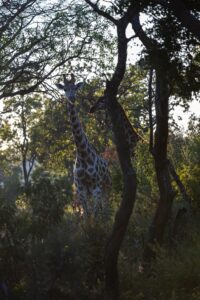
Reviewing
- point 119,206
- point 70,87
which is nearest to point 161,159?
point 119,206

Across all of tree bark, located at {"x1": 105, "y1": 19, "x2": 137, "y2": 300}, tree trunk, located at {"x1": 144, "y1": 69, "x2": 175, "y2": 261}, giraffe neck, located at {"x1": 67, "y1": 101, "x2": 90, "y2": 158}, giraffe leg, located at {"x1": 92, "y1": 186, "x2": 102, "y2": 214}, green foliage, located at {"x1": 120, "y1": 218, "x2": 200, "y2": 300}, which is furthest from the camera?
giraffe neck, located at {"x1": 67, "y1": 101, "x2": 90, "y2": 158}

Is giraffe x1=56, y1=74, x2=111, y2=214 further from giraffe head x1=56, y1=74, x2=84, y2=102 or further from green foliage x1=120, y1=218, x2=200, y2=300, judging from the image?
→ green foliage x1=120, y1=218, x2=200, y2=300

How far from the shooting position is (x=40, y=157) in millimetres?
33562

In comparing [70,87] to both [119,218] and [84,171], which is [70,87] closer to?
[84,171]

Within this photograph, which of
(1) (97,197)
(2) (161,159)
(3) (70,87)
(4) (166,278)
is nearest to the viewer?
(4) (166,278)

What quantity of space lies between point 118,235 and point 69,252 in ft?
3.31

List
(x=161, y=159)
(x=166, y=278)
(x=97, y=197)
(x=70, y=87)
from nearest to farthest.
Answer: (x=166, y=278), (x=161, y=159), (x=70, y=87), (x=97, y=197)

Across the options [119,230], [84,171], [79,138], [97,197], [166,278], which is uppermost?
[79,138]

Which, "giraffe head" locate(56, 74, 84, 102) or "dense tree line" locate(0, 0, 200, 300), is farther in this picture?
"giraffe head" locate(56, 74, 84, 102)

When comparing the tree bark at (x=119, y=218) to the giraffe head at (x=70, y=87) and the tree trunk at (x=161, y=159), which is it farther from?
the giraffe head at (x=70, y=87)

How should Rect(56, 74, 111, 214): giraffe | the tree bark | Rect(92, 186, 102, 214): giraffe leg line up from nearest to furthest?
the tree bark → Rect(92, 186, 102, 214): giraffe leg → Rect(56, 74, 111, 214): giraffe

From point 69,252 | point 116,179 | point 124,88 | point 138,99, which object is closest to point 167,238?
point 69,252

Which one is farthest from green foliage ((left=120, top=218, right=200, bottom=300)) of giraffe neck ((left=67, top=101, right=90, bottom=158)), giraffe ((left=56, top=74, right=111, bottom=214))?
giraffe neck ((left=67, top=101, right=90, bottom=158))

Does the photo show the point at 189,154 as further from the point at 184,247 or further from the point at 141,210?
the point at 184,247
